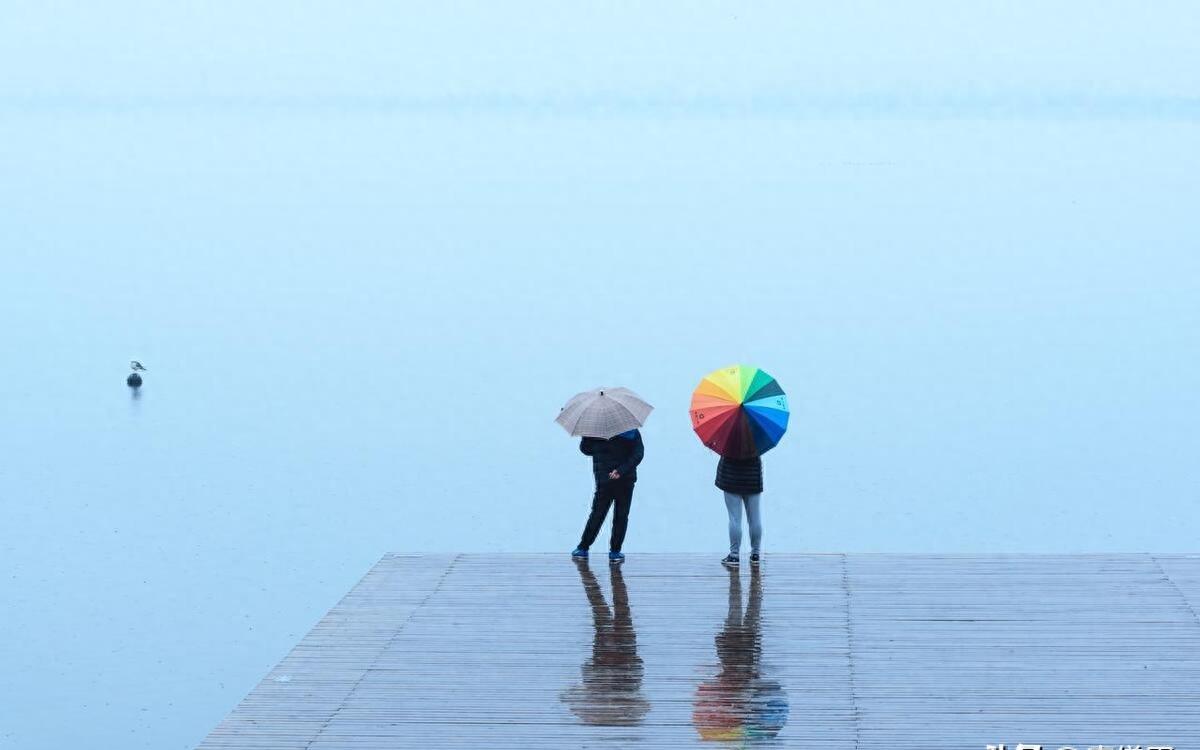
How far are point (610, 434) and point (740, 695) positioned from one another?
3177 millimetres

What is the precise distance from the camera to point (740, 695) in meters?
12.2

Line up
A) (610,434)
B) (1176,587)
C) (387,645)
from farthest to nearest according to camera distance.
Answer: (610,434) < (1176,587) < (387,645)

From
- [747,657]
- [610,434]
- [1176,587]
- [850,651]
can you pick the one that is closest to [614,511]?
→ [610,434]

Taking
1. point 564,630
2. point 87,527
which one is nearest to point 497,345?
point 87,527

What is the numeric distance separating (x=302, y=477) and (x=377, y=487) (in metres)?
1.66

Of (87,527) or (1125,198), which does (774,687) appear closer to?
(87,527)

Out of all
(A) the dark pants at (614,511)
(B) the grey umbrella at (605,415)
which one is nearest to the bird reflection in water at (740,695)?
(A) the dark pants at (614,511)

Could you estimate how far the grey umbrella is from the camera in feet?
48.3

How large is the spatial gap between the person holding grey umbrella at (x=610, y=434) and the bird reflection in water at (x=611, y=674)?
864 mm

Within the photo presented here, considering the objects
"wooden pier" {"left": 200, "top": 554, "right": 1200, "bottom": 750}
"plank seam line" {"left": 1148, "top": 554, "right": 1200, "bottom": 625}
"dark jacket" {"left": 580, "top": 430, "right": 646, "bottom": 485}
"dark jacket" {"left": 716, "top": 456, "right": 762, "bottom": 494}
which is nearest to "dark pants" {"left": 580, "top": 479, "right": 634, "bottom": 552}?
"dark jacket" {"left": 580, "top": 430, "right": 646, "bottom": 485}

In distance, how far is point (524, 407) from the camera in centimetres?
3634

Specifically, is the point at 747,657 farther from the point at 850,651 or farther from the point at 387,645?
the point at 387,645

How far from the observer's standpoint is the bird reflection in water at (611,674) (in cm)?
1197

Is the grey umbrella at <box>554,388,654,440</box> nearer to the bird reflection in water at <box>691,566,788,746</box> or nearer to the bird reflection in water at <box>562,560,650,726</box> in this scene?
the bird reflection in water at <box>562,560,650,726</box>
